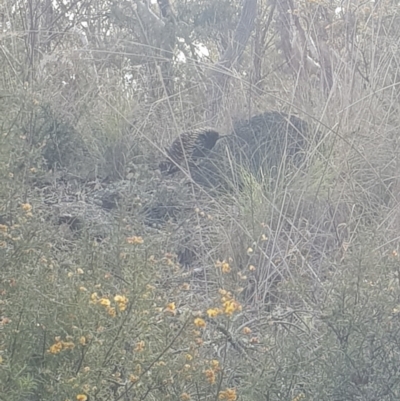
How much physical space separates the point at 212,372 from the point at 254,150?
2871 millimetres

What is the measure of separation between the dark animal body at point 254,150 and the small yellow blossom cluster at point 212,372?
7.12 ft

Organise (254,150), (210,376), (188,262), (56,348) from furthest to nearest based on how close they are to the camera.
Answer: (254,150) < (188,262) < (210,376) < (56,348)

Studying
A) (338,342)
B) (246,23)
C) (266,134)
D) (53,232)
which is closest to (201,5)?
(246,23)

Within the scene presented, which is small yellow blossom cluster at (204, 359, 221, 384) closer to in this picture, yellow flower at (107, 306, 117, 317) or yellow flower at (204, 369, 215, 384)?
yellow flower at (204, 369, 215, 384)

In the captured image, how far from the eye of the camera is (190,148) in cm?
480

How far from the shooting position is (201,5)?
8.40 m

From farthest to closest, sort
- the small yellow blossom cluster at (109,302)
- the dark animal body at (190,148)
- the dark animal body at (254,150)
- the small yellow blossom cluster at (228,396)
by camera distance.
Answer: the dark animal body at (190,148)
the dark animal body at (254,150)
the small yellow blossom cluster at (228,396)
the small yellow blossom cluster at (109,302)

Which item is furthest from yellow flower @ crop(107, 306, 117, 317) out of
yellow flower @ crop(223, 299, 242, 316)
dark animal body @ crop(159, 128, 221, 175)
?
dark animal body @ crop(159, 128, 221, 175)

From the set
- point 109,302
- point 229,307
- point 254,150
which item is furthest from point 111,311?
point 254,150

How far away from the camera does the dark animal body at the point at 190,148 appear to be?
4.82 m

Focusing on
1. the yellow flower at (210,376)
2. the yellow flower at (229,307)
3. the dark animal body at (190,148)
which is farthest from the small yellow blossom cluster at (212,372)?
the dark animal body at (190,148)

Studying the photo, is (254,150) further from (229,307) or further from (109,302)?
(109,302)

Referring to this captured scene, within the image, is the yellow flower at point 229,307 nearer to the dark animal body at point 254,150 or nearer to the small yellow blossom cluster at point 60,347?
the small yellow blossom cluster at point 60,347

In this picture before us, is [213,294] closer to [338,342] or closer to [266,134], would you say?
[338,342]
